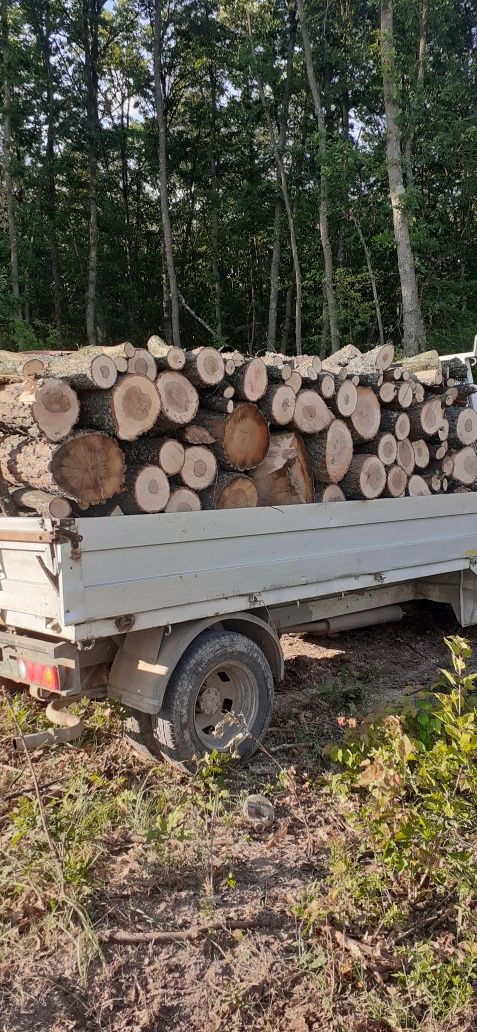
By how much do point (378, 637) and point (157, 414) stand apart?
148 inches

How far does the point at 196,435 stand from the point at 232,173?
73.1 ft

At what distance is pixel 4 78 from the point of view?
17359 millimetres

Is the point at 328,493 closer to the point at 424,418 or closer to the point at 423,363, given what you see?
the point at 424,418

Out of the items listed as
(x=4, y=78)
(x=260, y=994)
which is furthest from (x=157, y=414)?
(x=4, y=78)

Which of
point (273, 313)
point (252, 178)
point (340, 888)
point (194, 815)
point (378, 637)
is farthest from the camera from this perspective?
point (252, 178)

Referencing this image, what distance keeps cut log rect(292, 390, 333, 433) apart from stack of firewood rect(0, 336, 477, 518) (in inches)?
0.4

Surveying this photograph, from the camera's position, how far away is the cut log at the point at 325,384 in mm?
4602

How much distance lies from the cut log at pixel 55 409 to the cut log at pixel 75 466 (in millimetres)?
63

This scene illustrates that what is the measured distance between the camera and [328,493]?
4605mm

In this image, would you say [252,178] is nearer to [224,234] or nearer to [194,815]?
[224,234]

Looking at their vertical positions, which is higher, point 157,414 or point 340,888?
point 157,414

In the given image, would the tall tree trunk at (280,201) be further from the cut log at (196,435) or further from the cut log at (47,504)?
the cut log at (47,504)

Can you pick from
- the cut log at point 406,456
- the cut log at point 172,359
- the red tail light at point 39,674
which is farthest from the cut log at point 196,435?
the cut log at point 406,456

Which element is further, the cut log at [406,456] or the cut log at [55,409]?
the cut log at [406,456]
